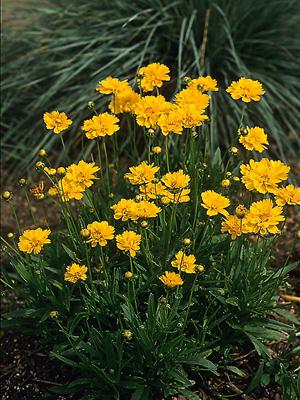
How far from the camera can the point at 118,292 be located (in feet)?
7.33

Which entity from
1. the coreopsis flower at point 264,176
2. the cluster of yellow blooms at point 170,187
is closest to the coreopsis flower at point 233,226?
the cluster of yellow blooms at point 170,187

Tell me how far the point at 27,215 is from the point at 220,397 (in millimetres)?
1887

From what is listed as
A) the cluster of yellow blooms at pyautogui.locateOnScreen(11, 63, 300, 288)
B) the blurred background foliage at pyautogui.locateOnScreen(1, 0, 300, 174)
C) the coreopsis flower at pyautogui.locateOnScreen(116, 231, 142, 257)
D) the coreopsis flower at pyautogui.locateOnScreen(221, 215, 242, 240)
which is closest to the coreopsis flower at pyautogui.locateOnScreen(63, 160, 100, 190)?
the cluster of yellow blooms at pyautogui.locateOnScreen(11, 63, 300, 288)

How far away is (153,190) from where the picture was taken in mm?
2088

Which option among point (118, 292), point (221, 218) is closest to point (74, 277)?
point (118, 292)

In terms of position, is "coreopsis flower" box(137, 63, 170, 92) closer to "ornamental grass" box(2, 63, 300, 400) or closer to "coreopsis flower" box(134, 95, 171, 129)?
"ornamental grass" box(2, 63, 300, 400)

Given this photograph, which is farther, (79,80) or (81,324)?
(79,80)

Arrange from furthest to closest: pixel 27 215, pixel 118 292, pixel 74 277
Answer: pixel 27 215 < pixel 118 292 < pixel 74 277

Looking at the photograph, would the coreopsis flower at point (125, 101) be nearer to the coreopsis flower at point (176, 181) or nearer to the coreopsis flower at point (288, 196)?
the coreopsis flower at point (176, 181)

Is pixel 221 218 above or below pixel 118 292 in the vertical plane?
above

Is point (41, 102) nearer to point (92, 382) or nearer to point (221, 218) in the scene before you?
point (221, 218)

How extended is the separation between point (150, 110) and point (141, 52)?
169 centimetres

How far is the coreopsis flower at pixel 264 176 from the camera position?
1954mm

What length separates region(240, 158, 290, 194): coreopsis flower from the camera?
6.41ft
